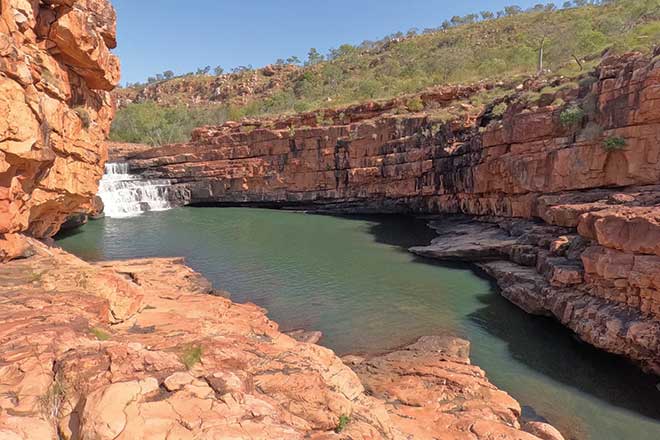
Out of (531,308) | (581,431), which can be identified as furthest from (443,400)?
(531,308)

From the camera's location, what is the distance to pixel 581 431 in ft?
23.5

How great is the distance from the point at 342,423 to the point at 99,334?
4.04 m

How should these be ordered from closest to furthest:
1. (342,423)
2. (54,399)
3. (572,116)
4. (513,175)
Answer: (54,399), (342,423), (572,116), (513,175)

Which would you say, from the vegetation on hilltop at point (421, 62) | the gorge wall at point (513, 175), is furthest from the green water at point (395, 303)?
the vegetation on hilltop at point (421, 62)

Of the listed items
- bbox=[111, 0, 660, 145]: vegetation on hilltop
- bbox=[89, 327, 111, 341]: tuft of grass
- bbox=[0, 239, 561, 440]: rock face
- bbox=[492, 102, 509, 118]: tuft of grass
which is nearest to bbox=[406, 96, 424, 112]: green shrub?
bbox=[111, 0, 660, 145]: vegetation on hilltop

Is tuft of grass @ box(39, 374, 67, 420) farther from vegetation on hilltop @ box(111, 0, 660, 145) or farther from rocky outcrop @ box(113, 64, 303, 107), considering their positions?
rocky outcrop @ box(113, 64, 303, 107)

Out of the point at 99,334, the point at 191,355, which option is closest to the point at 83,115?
the point at 99,334

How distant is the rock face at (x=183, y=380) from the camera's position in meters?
3.73

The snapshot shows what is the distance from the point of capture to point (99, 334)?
5930mm

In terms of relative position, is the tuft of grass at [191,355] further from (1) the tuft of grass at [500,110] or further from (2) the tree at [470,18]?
(2) the tree at [470,18]

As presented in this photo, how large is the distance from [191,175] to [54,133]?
1186 inches

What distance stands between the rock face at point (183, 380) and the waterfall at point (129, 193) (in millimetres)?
26682

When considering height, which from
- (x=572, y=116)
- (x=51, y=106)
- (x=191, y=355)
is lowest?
(x=191, y=355)

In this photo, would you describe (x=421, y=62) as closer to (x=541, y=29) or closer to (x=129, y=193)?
(x=541, y=29)
